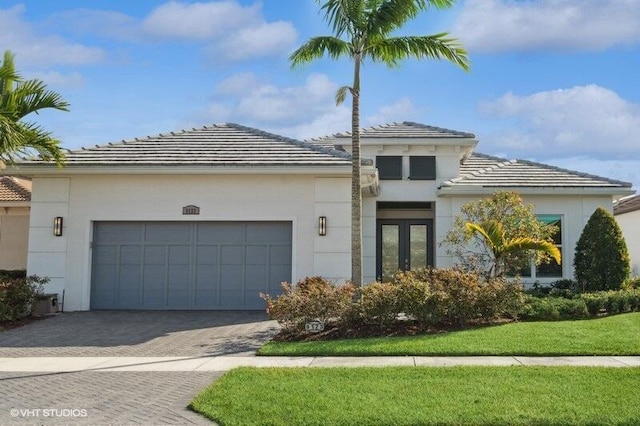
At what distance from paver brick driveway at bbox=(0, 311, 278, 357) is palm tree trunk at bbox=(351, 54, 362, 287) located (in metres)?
2.29

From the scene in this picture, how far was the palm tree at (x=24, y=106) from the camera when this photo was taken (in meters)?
12.5

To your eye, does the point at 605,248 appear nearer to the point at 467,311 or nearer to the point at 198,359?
the point at 467,311

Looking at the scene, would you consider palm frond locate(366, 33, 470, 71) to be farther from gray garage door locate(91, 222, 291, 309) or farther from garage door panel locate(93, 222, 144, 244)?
garage door panel locate(93, 222, 144, 244)

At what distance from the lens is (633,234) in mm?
25344

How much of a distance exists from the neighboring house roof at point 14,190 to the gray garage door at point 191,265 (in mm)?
7487

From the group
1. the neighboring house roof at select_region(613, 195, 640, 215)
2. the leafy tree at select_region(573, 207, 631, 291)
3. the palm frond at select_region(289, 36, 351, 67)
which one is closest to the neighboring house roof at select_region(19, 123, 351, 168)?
the palm frond at select_region(289, 36, 351, 67)

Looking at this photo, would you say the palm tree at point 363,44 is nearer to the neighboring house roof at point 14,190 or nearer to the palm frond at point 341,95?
the palm frond at point 341,95

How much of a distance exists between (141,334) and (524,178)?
40.7 feet

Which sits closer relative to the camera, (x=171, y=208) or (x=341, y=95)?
(x=341, y=95)

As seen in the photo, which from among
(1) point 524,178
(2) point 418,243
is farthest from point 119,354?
(1) point 524,178

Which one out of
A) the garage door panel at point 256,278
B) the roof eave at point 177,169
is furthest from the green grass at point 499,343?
the roof eave at point 177,169

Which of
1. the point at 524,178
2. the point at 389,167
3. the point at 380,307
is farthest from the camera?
the point at 389,167

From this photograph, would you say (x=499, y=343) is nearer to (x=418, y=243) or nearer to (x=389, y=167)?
(x=418, y=243)

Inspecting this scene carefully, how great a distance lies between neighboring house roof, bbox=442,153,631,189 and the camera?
1673 centimetres
